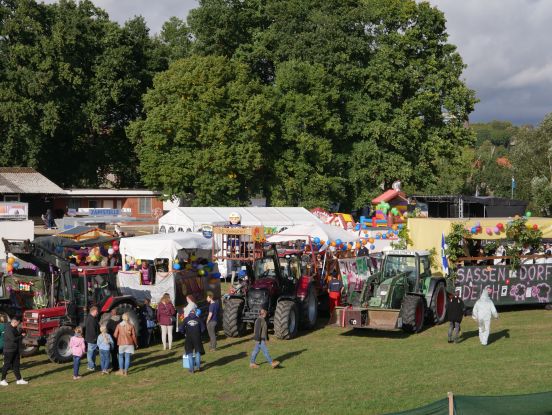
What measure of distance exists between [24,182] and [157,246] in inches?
1304

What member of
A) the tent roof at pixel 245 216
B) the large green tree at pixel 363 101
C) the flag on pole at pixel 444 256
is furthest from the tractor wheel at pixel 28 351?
the large green tree at pixel 363 101

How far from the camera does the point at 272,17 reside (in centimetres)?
5500

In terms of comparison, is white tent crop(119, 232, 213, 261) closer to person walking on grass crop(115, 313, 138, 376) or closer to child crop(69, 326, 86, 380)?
person walking on grass crop(115, 313, 138, 376)

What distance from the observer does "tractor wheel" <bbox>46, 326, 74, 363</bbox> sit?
18203 millimetres

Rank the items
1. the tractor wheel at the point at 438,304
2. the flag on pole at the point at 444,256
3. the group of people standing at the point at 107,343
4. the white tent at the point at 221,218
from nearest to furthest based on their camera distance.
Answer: the group of people standing at the point at 107,343, the tractor wheel at the point at 438,304, the flag on pole at the point at 444,256, the white tent at the point at 221,218

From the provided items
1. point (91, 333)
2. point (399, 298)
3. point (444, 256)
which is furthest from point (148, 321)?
point (444, 256)

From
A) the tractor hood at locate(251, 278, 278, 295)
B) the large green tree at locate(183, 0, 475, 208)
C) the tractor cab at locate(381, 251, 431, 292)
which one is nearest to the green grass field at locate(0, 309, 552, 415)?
the tractor hood at locate(251, 278, 278, 295)

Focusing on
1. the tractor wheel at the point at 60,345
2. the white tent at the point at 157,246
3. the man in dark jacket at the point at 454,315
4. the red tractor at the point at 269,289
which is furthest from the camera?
the white tent at the point at 157,246

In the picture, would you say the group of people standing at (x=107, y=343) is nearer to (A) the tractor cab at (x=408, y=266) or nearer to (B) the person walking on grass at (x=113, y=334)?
(B) the person walking on grass at (x=113, y=334)

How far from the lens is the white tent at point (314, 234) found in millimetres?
28891

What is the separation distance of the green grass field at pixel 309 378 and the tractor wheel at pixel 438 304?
1428 mm

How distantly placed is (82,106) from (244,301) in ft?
135

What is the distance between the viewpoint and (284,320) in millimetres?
20375

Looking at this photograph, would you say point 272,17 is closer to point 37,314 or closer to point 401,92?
point 401,92
